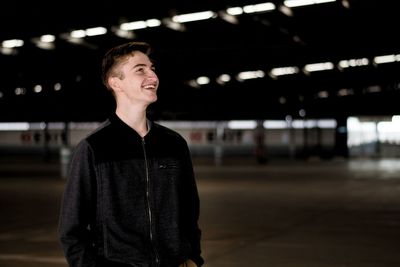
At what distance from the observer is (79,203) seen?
12.0 feet

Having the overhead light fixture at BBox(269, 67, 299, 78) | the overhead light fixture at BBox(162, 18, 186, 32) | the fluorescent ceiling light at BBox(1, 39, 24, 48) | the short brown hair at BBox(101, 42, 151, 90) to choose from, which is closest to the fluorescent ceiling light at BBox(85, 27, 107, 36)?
the overhead light fixture at BBox(162, 18, 186, 32)

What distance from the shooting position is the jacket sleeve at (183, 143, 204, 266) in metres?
3.89

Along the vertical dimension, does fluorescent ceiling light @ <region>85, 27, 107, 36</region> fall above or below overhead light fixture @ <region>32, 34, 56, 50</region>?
above

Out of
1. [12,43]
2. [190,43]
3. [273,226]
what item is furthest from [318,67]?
[273,226]

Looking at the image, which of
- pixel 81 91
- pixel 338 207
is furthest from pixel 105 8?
pixel 81 91

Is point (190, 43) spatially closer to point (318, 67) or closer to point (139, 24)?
point (139, 24)

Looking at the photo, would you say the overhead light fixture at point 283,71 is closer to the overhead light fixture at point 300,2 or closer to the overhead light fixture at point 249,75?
the overhead light fixture at point 249,75

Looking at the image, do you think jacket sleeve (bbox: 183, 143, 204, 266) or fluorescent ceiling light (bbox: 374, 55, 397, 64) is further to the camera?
fluorescent ceiling light (bbox: 374, 55, 397, 64)

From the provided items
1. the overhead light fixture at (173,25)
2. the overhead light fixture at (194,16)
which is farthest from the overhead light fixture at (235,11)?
the overhead light fixture at (173,25)

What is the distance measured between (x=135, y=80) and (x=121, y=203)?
0.61 metres

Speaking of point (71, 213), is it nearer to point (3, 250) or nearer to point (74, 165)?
point (74, 165)

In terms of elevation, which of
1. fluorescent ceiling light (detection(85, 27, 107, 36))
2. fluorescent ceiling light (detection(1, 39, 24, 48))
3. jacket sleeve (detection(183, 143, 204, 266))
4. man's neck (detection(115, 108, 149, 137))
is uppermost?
fluorescent ceiling light (detection(85, 27, 107, 36))

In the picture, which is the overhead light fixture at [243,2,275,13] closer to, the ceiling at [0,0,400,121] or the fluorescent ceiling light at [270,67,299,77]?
the ceiling at [0,0,400,121]

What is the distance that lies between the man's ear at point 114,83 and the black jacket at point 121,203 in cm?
18
